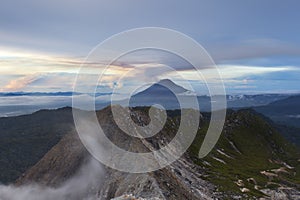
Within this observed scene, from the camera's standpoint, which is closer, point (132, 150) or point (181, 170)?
point (132, 150)

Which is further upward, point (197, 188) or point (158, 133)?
point (158, 133)

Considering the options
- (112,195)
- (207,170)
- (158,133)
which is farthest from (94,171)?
(207,170)

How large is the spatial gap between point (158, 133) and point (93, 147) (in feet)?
177

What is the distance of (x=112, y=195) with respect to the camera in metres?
103

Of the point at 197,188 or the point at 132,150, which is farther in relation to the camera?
the point at 197,188

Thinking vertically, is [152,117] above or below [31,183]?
above

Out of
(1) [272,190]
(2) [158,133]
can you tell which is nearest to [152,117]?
(2) [158,133]

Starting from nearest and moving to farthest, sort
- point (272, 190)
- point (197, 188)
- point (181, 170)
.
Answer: point (197, 188)
point (181, 170)
point (272, 190)

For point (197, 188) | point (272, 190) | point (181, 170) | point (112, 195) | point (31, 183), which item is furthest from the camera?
point (272, 190)

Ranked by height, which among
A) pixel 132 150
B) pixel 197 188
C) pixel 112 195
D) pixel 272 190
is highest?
pixel 132 150

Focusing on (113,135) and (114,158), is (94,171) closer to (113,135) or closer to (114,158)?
(114,158)

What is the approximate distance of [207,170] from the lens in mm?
198250

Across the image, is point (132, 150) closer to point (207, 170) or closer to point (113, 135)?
point (113, 135)

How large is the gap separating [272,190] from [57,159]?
113 metres
